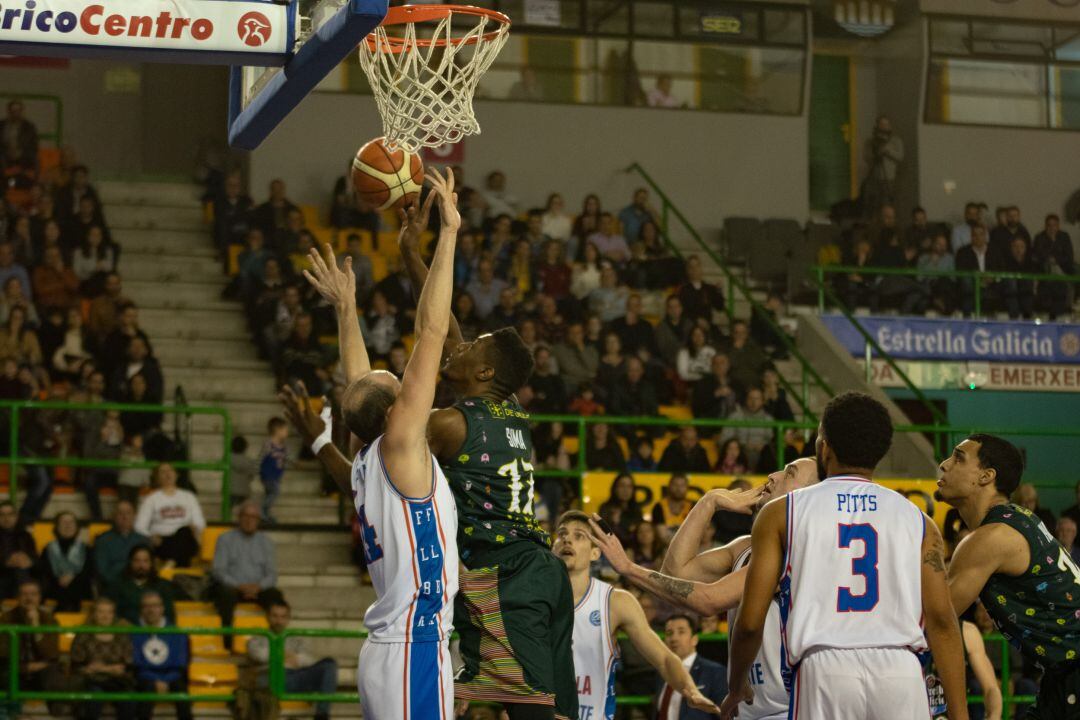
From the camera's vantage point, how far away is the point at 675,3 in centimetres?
2211

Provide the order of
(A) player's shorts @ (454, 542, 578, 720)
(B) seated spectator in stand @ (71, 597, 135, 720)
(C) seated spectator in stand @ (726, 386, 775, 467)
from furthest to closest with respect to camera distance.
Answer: (C) seated spectator in stand @ (726, 386, 775, 467)
(B) seated spectator in stand @ (71, 597, 135, 720)
(A) player's shorts @ (454, 542, 578, 720)

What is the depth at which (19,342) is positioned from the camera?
50.1ft

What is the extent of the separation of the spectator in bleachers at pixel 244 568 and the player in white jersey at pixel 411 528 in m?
7.44

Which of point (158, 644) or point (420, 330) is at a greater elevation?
point (420, 330)

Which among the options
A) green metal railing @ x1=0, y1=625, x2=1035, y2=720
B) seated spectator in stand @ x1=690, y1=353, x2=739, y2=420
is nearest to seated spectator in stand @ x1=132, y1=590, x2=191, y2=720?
green metal railing @ x1=0, y1=625, x2=1035, y2=720

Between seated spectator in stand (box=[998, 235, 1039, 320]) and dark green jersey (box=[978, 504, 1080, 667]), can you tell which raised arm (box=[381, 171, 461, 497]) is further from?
seated spectator in stand (box=[998, 235, 1039, 320])

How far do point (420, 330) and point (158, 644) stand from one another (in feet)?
22.9

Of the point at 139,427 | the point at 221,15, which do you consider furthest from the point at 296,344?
the point at 221,15

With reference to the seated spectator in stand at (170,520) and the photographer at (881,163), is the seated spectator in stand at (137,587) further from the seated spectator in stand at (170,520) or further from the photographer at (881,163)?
the photographer at (881,163)

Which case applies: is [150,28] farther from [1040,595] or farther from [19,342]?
[19,342]

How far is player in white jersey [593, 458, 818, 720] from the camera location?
20.8 ft

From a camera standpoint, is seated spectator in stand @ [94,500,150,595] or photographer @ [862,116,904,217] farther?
photographer @ [862,116,904,217]

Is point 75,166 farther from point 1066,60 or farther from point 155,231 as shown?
point 1066,60

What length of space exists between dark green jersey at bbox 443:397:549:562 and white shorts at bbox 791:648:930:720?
133cm
